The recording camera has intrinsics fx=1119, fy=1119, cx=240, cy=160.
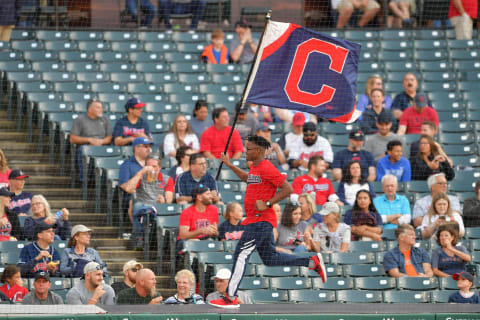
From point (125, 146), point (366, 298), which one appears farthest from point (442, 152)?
point (125, 146)

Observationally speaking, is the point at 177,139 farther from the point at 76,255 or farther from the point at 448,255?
the point at 448,255

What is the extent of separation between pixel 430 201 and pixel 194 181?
288 cm

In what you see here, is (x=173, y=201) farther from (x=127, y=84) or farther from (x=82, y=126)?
(x=127, y=84)

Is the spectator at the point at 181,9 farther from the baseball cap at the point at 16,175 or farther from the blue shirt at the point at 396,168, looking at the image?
the baseball cap at the point at 16,175

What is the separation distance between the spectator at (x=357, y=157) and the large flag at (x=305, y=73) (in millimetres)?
2161

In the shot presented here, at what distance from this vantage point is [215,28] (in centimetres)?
1819

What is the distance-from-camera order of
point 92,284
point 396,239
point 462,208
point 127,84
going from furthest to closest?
point 127,84
point 462,208
point 396,239
point 92,284

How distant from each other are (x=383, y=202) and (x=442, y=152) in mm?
1381

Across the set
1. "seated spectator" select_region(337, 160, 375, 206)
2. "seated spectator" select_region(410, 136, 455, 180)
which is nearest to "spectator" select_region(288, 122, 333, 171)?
"seated spectator" select_region(337, 160, 375, 206)

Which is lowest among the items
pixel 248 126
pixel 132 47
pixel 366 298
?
pixel 366 298

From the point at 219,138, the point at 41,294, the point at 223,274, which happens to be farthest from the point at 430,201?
the point at 41,294

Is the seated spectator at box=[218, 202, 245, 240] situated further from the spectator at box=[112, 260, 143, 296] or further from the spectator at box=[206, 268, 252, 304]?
the spectator at box=[112, 260, 143, 296]

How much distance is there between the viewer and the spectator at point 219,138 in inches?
565

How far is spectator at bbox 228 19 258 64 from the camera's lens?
54.7 ft
